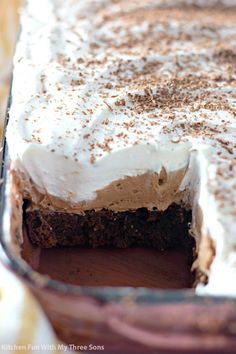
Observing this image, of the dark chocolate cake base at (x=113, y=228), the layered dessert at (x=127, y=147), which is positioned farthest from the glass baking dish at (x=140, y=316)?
the dark chocolate cake base at (x=113, y=228)

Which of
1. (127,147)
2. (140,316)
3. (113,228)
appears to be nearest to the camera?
(140,316)

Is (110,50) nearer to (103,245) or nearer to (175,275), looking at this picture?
(103,245)

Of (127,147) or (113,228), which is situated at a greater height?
(127,147)

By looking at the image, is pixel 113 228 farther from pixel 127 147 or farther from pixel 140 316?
pixel 140 316

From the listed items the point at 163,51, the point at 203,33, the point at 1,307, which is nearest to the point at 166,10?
the point at 203,33

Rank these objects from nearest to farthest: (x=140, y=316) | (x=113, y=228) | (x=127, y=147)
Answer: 1. (x=140, y=316)
2. (x=127, y=147)
3. (x=113, y=228)

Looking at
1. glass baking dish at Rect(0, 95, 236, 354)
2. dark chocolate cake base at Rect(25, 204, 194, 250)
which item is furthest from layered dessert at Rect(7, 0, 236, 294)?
glass baking dish at Rect(0, 95, 236, 354)

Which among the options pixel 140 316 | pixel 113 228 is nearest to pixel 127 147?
pixel 113 228

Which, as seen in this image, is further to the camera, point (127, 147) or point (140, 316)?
point (127, 147)
